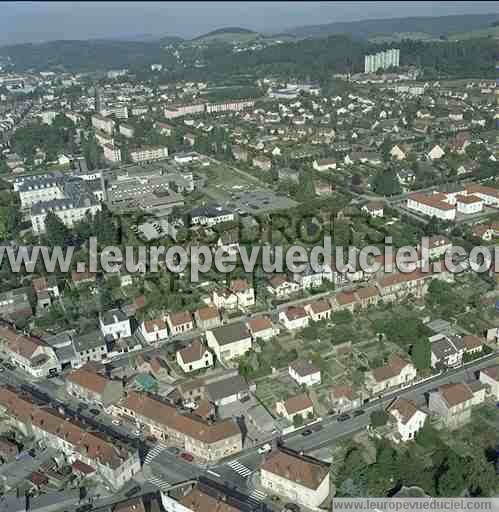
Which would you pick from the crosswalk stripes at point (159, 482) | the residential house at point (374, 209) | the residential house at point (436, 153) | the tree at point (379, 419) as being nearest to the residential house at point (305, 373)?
the tree at point (379, 419)

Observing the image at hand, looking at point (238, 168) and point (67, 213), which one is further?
point (238, 168)

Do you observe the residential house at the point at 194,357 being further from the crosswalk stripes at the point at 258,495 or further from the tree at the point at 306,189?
the tree at the point at 306,189

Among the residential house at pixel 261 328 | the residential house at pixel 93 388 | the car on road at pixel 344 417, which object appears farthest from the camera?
the residential house at pixel 261 328

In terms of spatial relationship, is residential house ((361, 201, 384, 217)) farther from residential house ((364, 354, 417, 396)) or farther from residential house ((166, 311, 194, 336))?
residential house ((364, 354, 417, 396))

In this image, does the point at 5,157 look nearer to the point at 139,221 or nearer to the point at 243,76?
the point at 139,221

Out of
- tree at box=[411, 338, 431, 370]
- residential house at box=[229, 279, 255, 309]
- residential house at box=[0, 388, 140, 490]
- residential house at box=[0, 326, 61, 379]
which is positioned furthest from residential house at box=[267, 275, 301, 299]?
residential house at box=[0, 388, 140, 490]

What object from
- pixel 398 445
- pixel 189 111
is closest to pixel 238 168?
pixel 189 111

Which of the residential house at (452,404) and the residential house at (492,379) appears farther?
the residential house at (492,379)
